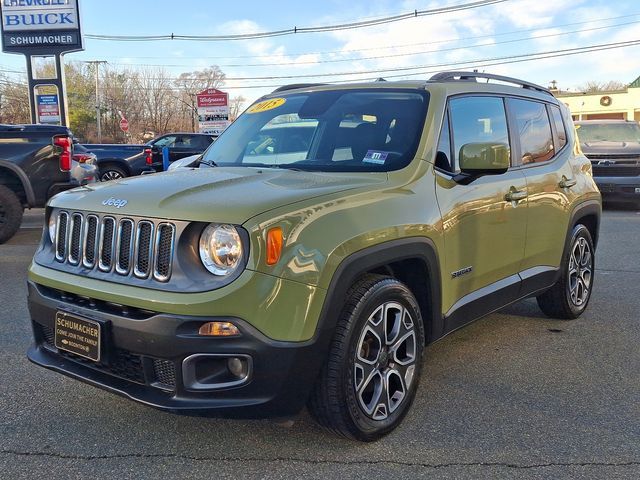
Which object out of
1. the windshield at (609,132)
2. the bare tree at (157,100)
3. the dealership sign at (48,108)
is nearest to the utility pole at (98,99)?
the bare tree at (157,100)

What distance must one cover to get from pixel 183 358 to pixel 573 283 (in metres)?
3.72

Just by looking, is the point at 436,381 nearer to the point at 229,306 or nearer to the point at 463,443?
the point at 463,443

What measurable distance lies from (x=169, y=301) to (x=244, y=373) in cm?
44

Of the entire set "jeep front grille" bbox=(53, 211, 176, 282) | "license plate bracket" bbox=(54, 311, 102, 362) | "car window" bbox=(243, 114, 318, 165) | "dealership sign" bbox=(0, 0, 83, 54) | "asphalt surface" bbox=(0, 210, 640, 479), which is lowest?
"asphalt surface" bbox=(0, 210, 640, 479)

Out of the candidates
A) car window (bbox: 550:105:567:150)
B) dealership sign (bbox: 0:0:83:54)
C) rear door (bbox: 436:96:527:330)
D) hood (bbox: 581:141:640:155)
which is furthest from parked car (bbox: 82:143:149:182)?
rear door (bbox: 436:96:527:330)

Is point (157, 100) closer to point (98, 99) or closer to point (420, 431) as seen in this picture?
point (98, 99)

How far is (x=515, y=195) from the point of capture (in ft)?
13.2

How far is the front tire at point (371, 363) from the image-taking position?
9.12 ft

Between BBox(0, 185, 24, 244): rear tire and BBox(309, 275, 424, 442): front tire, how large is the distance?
7.17 meters

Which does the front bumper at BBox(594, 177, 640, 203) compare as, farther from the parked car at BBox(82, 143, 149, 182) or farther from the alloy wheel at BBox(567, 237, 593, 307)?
the parked car at BBox(82, 143, 149, 182)

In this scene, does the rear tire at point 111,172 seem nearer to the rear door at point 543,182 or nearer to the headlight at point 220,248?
the rear door at point 543,182

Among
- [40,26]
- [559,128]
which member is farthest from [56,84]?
[559,128]

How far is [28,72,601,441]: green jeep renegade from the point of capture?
8.39 ft

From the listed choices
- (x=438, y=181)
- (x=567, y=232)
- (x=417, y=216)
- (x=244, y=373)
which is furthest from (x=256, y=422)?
(x=567, y=232)
